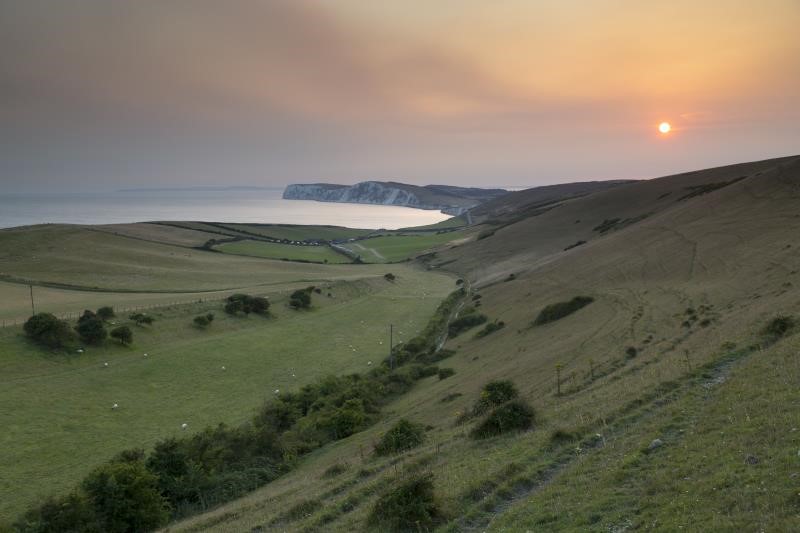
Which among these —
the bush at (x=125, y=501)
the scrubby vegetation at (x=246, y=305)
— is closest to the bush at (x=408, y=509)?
the bush at (x=125, y=501)

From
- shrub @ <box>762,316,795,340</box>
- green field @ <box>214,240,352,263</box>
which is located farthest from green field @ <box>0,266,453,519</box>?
green field @ <box>214,240,352,263</box>

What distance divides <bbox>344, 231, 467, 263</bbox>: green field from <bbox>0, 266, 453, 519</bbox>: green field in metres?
71.0

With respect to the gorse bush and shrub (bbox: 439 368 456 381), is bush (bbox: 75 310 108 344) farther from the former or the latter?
the gorse bush

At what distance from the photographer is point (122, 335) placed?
4328cm

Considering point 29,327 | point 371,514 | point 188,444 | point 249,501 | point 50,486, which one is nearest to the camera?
point 371,514

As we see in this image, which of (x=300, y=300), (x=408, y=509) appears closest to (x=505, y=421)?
(x=408, y=509)

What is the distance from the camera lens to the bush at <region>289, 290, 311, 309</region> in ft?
211

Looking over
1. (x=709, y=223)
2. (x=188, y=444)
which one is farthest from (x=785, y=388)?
(x=709, y=223)

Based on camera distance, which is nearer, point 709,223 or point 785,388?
point 785,388

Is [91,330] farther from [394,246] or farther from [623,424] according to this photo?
[394,246]

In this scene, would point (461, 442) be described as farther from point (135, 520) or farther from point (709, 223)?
point (709, 223)

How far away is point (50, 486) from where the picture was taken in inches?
972

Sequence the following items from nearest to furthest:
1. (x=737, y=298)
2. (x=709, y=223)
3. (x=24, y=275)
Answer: (x=737, y=298), (x=709, y=223), (x=24, y=275)

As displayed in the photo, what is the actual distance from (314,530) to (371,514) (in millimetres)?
1685
